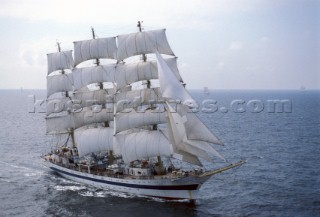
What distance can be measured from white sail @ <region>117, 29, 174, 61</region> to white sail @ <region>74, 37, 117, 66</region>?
14.8 ft

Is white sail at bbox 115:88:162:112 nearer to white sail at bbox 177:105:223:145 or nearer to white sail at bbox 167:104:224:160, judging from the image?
white sail at bbox 167:104:224:160

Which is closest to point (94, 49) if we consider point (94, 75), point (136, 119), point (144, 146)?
point (94, 75)

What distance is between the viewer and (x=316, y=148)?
7281 centimetres

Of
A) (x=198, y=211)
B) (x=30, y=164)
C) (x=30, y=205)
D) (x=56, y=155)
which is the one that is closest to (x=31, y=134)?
(x=30, y=164)

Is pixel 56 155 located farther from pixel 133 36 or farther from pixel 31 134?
pixel 31 134

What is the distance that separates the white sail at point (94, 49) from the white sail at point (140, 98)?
784cm

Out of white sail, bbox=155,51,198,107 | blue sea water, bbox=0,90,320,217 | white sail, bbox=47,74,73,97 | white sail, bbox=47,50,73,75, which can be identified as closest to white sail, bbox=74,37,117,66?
white sail, bbox=47,50,73,75

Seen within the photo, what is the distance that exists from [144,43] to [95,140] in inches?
666

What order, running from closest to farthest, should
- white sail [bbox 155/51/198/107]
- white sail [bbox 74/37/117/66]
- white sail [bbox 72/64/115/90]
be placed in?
1. white sail [bbox 155/51/198/107]
2. white sail [bbox 74/37/117/66]
3. white sail [bbox 72/64/115/90]

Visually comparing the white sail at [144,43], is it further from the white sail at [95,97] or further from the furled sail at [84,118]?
the furled sail at [84,118]

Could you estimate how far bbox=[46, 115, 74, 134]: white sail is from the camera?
205ft

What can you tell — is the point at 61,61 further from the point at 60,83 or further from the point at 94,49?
the point at 94,49

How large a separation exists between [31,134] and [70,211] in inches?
2618

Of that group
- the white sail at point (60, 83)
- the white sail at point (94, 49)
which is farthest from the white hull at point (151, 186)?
the white sail at point (94, 49)
